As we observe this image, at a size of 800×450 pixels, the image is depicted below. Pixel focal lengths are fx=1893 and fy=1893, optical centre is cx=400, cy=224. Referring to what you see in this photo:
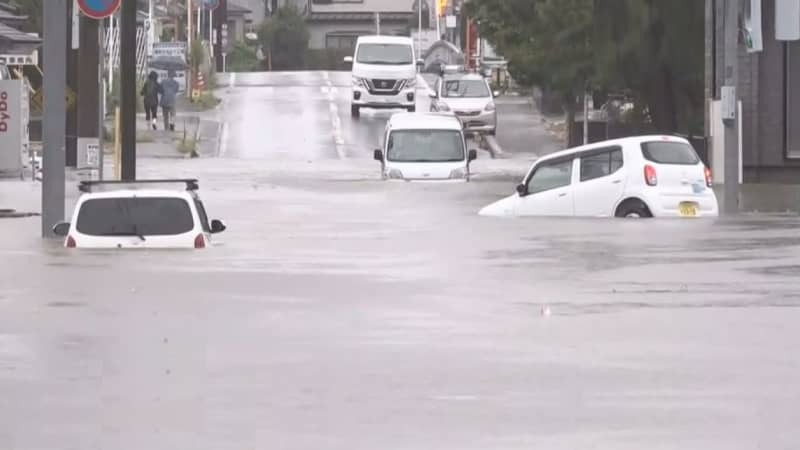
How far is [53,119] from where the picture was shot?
23.0 meters

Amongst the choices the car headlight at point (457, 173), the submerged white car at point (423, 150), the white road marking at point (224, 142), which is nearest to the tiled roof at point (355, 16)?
the white road marking at point (224, 142)

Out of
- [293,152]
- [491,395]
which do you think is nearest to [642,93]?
[293,152]

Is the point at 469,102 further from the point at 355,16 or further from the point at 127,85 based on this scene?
the point at 355,16

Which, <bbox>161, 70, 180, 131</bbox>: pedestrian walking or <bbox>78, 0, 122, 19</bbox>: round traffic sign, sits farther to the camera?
<bbox>161, 70, 180, 131</bbox>: pedestrian walking

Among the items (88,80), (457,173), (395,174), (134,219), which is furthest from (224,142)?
(134,219)

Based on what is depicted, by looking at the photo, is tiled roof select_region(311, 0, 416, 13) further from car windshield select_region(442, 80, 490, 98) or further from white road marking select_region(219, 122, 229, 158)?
car windshield select_region(442, 80, 490, 98)

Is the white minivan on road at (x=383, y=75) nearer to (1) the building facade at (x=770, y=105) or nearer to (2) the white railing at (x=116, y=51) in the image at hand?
(2) the white railing at (x=116, y=51)

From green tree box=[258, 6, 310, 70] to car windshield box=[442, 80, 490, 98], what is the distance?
42.3 meters

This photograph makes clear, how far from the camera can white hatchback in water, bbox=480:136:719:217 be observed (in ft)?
83.2

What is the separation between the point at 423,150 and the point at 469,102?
16.2 m

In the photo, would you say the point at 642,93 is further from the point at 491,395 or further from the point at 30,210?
the point at 491,395

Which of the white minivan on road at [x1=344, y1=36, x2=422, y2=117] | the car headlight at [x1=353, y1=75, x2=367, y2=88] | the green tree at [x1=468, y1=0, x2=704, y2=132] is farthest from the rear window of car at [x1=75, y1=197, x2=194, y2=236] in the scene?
the car headlight at [x1=353, y1=75, x2=367, y2=88]

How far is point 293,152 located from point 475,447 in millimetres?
39727

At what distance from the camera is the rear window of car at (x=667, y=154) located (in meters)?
25.4
